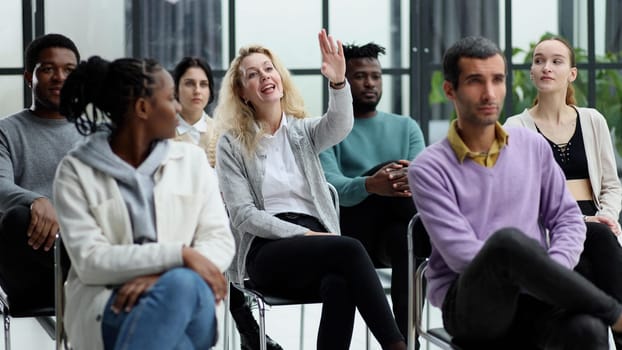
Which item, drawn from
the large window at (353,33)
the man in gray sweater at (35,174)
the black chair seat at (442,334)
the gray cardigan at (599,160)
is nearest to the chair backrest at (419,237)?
the black chair seat at (442,334)

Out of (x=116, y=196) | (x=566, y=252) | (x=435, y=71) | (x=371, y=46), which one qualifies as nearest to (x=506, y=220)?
(x=566, y=252)

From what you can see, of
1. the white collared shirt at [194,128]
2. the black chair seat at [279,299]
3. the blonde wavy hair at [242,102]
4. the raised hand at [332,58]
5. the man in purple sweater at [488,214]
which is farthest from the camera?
the white collared shirt at [194,128]

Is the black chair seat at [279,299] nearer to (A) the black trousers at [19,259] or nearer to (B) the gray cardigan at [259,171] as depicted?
(B) the gray cardigan at [259,171]

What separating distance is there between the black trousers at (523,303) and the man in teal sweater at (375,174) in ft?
2.98

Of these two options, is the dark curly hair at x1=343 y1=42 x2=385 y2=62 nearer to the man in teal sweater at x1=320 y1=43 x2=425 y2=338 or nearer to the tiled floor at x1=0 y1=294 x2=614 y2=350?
the man in teal sweater at x1=320 y1=43 x2=425 y2=338

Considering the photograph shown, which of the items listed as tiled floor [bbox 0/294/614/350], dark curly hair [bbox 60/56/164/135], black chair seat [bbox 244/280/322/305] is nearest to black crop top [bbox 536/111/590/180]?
tiled floor [bbox 0/294/614/350]

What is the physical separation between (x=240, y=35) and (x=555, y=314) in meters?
3.48

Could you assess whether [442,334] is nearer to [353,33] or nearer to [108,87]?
[108,87]

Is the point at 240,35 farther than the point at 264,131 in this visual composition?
Yes

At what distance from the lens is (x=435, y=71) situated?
5.86 m

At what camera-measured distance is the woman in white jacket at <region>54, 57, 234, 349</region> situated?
243cm

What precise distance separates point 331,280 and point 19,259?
92cm

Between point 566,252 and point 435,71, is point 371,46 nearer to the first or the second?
point 566,252

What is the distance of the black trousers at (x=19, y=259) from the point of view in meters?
3.11
